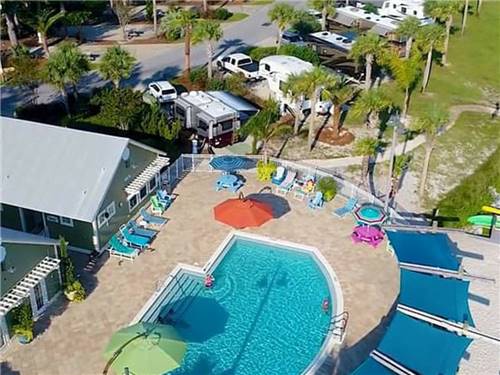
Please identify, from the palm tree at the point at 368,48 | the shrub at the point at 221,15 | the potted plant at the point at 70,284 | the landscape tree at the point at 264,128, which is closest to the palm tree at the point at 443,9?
the palm tree at the point at 368,48

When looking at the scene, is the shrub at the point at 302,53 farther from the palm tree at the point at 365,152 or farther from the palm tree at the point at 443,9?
the palm tree at the point at 365,152

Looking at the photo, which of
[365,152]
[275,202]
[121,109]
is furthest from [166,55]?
[365,152]

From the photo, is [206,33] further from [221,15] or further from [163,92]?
[221,15]

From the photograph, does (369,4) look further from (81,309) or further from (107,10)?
(81,309)

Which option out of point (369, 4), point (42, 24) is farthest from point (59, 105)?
point (369, 4)

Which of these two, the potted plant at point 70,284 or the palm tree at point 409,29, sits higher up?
the palm tree at point 409,29
